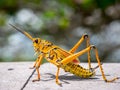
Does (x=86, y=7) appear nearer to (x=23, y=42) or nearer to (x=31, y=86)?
(x=23, y=42)

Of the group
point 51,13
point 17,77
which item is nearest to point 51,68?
point 17,77

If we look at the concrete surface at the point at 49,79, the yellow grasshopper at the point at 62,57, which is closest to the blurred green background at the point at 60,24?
the concrete surface at the point at 49,79

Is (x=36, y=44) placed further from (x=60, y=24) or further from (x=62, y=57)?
(x=60, y=24)

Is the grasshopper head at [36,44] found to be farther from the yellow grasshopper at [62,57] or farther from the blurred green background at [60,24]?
the blurred green background at [60,24]

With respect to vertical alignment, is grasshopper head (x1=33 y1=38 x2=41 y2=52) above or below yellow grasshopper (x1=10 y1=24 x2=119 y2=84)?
above

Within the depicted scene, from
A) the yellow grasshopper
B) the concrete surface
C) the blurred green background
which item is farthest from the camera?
the blurred green background

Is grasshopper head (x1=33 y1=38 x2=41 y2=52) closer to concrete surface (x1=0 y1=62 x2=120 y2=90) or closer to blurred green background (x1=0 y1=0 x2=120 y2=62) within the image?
concrete surface (x1=0 y1=62 x2=120 y2=90)

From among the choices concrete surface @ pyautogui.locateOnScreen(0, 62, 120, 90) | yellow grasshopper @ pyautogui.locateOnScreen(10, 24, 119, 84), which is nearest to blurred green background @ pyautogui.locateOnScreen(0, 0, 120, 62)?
concrete surface @ pyautogui.locateOnScreen(0, 62, 120, 90)
